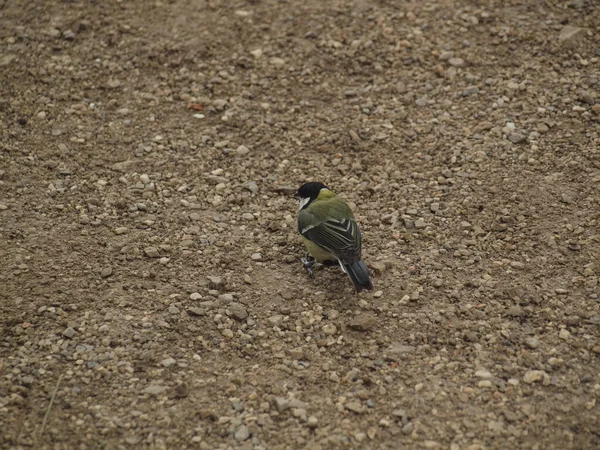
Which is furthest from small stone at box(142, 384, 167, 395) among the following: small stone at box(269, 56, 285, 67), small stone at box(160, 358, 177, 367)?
small stone at box(269, 56, 285, 67)

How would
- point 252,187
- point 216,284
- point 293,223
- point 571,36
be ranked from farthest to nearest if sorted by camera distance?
point 571,36, point 252,187, point 293,223, point 216,284

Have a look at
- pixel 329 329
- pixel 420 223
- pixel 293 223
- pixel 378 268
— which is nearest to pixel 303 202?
pixel 293 223

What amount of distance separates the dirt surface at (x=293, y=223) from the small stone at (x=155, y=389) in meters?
0.02

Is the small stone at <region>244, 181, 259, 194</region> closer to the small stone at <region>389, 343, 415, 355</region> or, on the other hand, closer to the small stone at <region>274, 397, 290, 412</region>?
the small stone at <region>389, 343, 415, 355</region>

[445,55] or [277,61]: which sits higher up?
[445,55]

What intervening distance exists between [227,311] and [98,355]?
2.97ft

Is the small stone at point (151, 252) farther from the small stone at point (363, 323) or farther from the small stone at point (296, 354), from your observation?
the small stone at point (363, 323)

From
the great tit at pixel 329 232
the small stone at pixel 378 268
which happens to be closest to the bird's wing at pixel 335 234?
the great tit at pixel 329 232

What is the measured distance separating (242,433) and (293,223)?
213cm

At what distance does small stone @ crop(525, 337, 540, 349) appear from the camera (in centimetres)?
452

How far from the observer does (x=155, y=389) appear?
424 cm

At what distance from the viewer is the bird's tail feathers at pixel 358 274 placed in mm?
4867

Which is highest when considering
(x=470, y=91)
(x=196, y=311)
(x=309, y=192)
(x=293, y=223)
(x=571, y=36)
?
(x=571, y=36)

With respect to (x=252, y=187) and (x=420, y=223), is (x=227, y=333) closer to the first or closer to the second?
(x=252, y=187)
